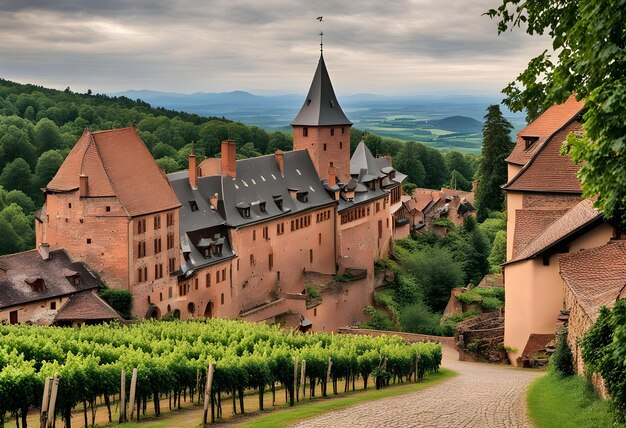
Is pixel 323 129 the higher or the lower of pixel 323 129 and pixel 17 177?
the higher

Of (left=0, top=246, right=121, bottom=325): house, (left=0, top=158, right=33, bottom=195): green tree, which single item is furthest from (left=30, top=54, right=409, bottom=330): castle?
(left=0, top=158, right=33, bottom=195): green tree

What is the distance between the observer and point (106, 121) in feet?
456

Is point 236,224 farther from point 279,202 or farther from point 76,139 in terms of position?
point 76,139

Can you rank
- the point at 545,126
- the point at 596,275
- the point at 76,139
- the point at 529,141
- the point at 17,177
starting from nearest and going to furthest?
the point at 596,275, the point at 545,126, the point at 529,141, the point at 17,177, the point at 76,139

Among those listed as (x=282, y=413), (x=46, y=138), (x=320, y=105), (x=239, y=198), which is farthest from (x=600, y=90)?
(x=46, y=138)

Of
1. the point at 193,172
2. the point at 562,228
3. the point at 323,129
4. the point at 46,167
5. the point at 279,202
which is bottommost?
the point at 279,202

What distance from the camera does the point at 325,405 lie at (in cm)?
2839

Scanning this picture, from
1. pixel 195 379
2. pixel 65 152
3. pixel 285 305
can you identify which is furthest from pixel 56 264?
pixel 65 152

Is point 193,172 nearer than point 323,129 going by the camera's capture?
Yes

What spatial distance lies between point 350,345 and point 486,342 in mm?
8109

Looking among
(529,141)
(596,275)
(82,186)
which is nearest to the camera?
(596,275)

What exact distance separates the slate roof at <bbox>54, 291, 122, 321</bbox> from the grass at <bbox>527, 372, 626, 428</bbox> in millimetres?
28272

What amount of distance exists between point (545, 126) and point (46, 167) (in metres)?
73.4

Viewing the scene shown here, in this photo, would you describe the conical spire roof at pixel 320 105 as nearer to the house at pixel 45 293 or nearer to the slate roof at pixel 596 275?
the house at pixel 45 293
